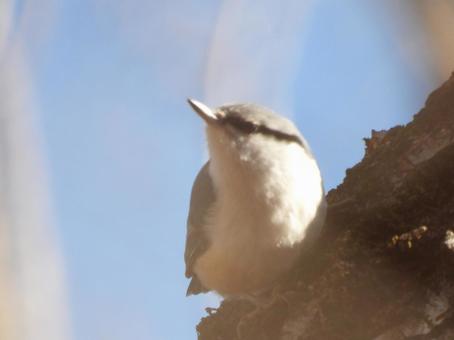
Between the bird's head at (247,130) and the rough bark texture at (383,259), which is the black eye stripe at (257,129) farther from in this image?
the rough bark texture at (383,259)

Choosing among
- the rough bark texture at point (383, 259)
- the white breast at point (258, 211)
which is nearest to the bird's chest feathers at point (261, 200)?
the white breast at point (258, 211)

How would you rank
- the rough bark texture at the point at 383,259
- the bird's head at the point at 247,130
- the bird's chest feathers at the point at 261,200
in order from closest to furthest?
the rough bark texture at the point at 383,259 → the bird's chest feathers at the point at 261,200 → the bird's head at the point at 247,130

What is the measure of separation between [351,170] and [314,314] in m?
0.58

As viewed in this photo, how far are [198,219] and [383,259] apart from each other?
0.66m

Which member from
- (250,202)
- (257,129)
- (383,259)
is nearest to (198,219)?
(250,202)

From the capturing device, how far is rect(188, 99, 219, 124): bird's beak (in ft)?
7.50

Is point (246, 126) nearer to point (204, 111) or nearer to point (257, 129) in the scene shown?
point (257, 129)

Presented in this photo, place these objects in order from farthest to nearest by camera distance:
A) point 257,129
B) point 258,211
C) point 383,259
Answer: point 257,129
point 258,211
point 383,259

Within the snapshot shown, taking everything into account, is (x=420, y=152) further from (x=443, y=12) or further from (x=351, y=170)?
(x=443, y=12)

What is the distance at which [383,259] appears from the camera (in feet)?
6.13

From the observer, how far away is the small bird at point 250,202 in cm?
213

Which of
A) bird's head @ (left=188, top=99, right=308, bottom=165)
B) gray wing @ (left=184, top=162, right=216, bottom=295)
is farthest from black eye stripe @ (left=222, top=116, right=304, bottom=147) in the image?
gray wing @ (left=184, top=162, right=216, bottom=295)

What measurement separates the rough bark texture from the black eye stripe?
0.71 feet

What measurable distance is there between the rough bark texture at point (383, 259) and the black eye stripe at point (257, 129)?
22 centimetres
